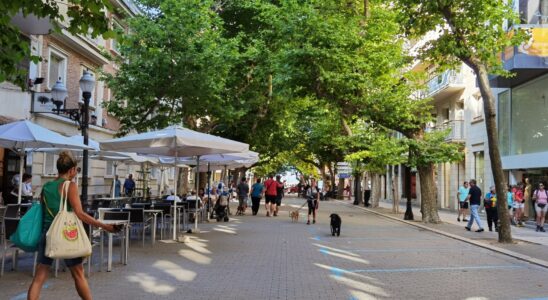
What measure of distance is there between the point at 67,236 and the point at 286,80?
1588 centimetres

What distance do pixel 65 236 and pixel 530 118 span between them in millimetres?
21923

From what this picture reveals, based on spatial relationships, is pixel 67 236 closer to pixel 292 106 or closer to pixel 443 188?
pixel 292 106

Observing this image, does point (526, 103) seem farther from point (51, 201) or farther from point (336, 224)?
point (51, 201)

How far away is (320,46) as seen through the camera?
67.5ft

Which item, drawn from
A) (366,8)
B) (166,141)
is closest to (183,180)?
(366,8)

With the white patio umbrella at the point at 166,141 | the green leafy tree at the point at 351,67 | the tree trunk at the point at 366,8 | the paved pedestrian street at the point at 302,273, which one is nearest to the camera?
the paved pedestrian street at the point at 302,273

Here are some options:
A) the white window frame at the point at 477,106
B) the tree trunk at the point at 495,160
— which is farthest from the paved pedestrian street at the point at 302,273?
the white window frame at the point at 477,106

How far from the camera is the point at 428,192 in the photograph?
69.9 feet

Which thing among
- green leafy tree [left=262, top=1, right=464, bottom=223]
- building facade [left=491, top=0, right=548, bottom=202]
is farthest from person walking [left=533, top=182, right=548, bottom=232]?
green leafy tree [left=262, top=1, right=464, bottom=223]

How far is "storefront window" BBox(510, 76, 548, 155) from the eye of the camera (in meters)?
22.1

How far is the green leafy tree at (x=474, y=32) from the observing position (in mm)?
14031

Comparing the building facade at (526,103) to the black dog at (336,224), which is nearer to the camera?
the black dog at (336,224)

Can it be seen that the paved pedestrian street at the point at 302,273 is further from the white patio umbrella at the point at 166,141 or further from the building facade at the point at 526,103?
the building facade at the point at 526,103

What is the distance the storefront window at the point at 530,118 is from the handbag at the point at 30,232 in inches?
807
